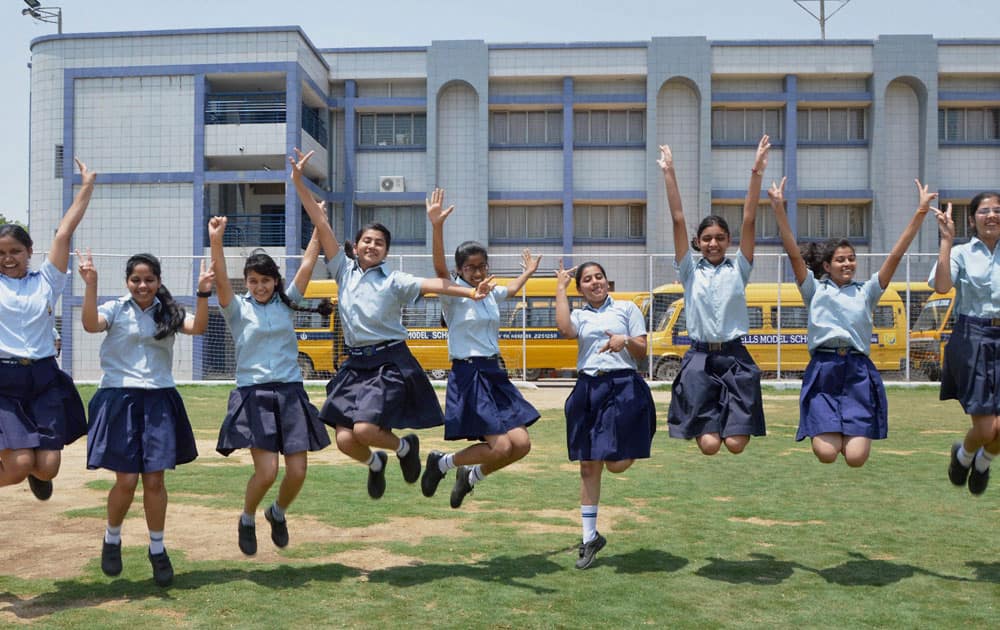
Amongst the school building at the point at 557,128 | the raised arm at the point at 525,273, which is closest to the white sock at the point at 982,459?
the raised arm at the point at 525,273

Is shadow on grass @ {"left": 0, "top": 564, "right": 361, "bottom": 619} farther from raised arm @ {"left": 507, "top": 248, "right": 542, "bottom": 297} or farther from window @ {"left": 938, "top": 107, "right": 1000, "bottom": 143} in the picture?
window @ {"left": 938, "top": 107, "right": 1000, "bottom": 143}

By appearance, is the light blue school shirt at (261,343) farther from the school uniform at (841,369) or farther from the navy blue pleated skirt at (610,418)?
the school uniform at (841,369)

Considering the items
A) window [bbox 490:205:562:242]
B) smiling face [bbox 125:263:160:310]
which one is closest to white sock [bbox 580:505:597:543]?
smiling face [bbox 125:263:160:310]

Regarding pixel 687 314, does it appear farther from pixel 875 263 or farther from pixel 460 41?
pixel 460 41

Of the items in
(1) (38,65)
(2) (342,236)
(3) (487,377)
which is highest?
(1) (38,65)

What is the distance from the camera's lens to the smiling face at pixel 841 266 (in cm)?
622

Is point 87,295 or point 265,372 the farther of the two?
point 265,372

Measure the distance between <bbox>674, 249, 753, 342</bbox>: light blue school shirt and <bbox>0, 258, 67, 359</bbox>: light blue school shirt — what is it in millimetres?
3903

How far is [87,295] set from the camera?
17.9ft

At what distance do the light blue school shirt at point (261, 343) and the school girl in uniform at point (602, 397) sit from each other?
1710mm

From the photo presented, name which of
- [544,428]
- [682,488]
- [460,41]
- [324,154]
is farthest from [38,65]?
[682,488]

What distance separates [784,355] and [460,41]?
15257 mm

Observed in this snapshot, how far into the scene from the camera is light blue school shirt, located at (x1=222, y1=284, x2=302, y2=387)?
19.2 ft

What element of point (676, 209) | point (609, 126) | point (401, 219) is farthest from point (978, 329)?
point (401, 219)
